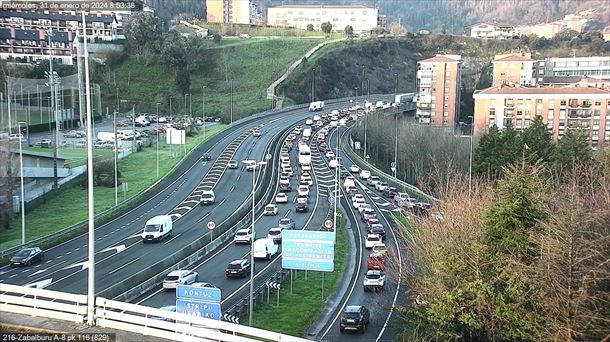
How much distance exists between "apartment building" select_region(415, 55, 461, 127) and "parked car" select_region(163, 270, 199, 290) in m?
63.1

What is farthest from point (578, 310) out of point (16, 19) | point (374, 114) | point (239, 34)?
point (239, 34)

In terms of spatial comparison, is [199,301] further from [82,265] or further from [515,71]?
[515,71]

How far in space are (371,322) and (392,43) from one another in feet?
393

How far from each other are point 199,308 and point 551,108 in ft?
215

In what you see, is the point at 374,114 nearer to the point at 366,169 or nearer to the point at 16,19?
the point at 366,169

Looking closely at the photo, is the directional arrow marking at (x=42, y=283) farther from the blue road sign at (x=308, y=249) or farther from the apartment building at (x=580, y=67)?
the apartment building at (x=580, y=67)

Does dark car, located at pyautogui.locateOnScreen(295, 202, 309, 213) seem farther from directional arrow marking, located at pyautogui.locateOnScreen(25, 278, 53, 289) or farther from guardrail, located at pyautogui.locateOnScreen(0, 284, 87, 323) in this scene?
guardrail, located at pyautogui.locateOnScreen(0, 284, 87, 323)

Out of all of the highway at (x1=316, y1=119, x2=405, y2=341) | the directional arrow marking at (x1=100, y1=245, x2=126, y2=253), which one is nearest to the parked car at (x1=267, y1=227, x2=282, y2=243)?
the highway at (x1=316, y1=119, x2=405, y2=341)

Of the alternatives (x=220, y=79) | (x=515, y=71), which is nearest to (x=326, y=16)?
(x=220, y=79)

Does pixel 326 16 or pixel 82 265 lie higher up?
pixel 326 16

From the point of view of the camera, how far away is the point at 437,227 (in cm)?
2038

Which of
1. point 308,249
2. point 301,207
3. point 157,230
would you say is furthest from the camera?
point 301,207

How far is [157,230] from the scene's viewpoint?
3397 cm

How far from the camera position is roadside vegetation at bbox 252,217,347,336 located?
898 inches
